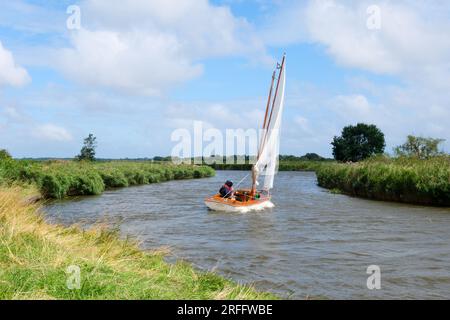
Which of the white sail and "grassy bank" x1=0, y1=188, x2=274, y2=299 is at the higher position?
the white sail

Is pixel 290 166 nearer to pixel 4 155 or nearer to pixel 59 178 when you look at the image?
pixel 59 178

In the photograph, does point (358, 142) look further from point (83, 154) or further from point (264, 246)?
point (264, 246)

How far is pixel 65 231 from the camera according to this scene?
10.6 meters

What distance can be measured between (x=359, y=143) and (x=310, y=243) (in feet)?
230

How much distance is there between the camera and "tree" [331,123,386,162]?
264 feet

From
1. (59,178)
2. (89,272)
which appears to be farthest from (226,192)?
(89,272)

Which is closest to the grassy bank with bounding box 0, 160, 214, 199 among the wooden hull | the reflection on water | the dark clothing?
the reflection on water

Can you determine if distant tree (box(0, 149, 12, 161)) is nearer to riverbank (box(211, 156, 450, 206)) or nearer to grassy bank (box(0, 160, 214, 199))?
grassy bank (box(0, 160, 214, 199))

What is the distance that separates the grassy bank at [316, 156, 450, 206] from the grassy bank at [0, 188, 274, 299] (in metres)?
17.8

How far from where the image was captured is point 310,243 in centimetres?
1384

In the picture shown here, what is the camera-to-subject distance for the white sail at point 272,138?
2252 cm

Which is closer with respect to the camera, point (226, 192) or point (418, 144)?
point (226, 192)

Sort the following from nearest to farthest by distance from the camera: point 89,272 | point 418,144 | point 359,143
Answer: point 89,272 < point 418,144 < point 359,143

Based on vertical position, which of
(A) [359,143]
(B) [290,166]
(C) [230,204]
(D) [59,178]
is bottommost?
(C) [230,204]
